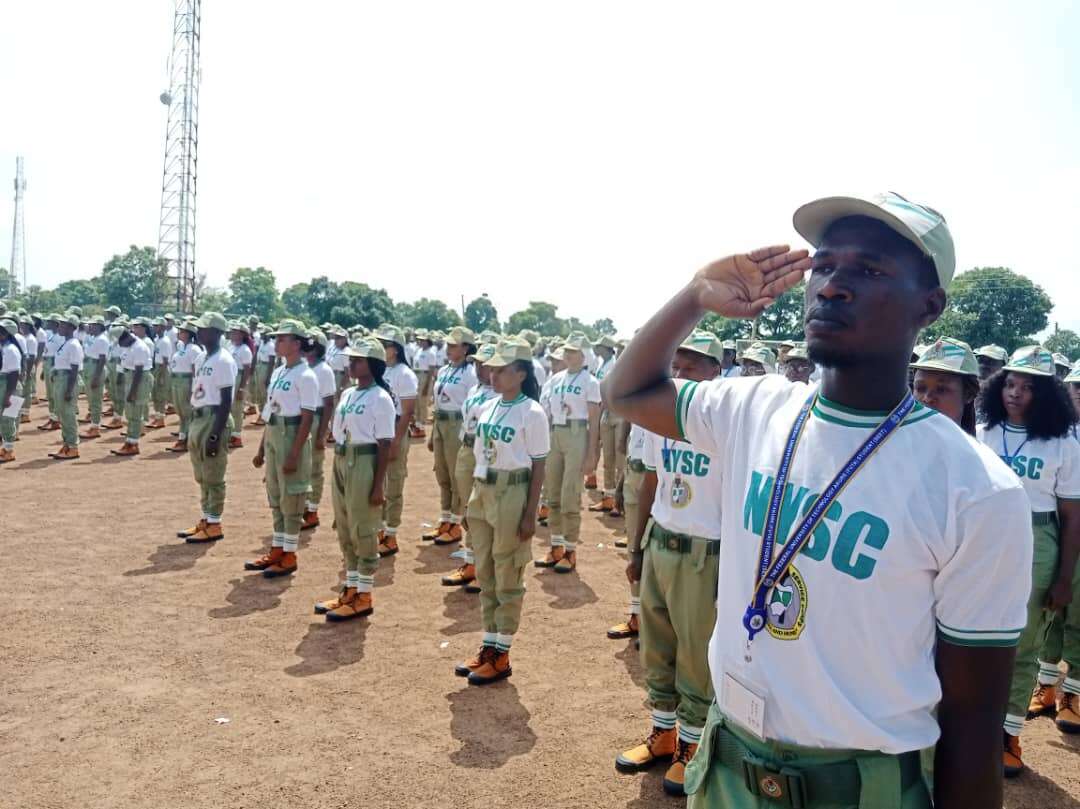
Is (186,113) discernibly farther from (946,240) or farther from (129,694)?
(946,240)

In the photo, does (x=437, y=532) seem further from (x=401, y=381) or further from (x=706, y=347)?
(x=706, y=347)

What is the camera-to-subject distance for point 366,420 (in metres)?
7.05

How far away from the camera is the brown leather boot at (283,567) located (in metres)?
8.15

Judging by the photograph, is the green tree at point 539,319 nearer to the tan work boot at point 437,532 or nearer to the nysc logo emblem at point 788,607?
the tan work boot at point 437,532

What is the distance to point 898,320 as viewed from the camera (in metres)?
1.79

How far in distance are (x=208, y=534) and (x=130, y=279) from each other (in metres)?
53.9

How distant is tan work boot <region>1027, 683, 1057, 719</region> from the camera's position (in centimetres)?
575

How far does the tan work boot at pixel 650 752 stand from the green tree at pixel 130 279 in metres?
57.3

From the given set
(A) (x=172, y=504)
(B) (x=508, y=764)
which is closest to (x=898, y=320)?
(B) (x=508, y=764)

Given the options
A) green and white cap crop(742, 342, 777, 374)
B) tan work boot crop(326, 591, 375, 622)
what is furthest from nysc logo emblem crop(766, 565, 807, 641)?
green and white cap crop(742, 342, 777, 374)

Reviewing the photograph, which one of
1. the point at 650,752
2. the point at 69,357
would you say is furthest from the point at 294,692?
the point at 69,357

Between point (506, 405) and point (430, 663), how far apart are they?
221 centimetres

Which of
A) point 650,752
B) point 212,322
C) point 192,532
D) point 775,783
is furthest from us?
point 212,322

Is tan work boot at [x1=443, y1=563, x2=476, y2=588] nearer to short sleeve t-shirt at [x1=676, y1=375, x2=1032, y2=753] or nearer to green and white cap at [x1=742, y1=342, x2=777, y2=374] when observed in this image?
green and white cap at [x1=742, y1=342, x2=777, y2=374]
